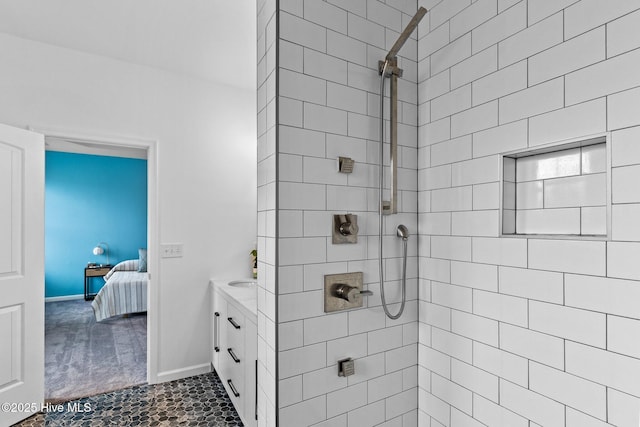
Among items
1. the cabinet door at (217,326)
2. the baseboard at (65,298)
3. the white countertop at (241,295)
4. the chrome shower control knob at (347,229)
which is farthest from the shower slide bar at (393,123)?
the baseboard at (65,298)

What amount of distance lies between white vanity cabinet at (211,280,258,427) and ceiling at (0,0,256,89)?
5.91 ft

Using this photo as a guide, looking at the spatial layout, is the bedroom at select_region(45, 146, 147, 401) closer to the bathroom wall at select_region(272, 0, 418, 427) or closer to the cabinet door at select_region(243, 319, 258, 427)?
the cabinet door at select_region(243, 319, 258, 427)

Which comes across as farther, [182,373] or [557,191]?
[182,373]

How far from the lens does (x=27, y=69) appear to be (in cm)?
228

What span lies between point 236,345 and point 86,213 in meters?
5.18

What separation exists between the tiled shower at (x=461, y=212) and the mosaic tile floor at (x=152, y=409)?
1.27 metres

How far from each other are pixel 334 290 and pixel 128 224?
19.8 feet

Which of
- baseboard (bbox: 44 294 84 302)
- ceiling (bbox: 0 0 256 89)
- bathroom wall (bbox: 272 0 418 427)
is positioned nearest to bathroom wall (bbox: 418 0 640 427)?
bathroom wall (bbox: 272 0 418 427)

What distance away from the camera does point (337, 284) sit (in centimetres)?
126

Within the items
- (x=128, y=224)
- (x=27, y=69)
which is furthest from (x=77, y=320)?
(x=27, y=69)

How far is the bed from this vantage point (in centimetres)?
422

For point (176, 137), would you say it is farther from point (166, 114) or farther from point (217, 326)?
point (217, 326)

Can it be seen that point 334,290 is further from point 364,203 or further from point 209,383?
point 209,383

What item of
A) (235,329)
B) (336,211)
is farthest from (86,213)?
(336,211)
